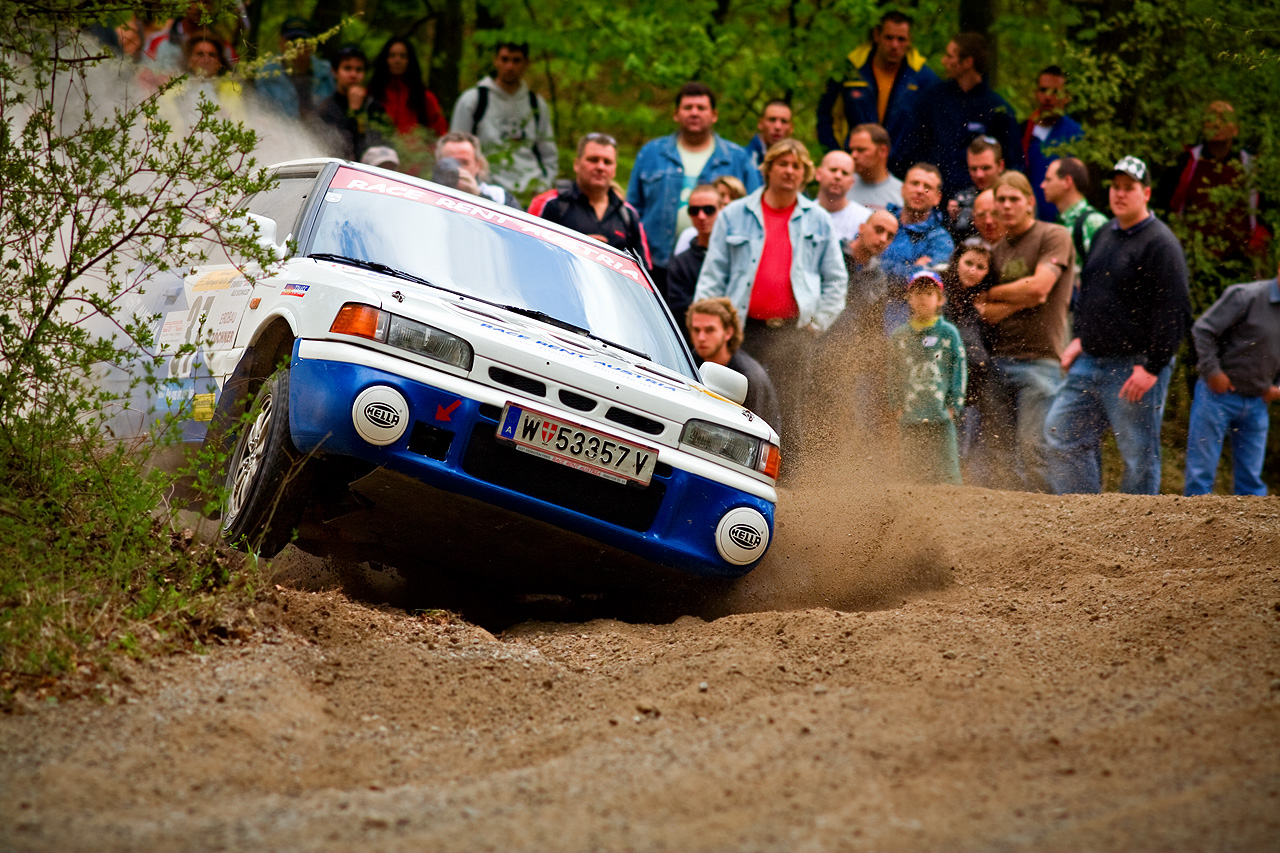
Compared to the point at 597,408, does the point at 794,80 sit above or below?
above

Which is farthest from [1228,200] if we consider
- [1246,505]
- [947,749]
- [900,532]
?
[947,749]

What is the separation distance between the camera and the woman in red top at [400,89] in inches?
551

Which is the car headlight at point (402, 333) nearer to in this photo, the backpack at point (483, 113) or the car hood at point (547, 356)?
the car hood at point (547, 356)

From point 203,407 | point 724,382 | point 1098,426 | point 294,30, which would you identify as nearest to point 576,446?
point 724,382

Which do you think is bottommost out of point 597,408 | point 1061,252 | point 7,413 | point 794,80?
point 7,413

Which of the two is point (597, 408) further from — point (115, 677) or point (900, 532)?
point (900, 532)

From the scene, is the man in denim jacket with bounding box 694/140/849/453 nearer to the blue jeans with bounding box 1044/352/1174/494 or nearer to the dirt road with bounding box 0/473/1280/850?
the blue jeans with bounding box 1044/352/1174/494

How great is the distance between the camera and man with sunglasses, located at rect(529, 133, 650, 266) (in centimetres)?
1041

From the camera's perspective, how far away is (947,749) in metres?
4.04

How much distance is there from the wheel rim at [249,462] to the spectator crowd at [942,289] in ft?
11.8

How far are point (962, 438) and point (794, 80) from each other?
723 cm

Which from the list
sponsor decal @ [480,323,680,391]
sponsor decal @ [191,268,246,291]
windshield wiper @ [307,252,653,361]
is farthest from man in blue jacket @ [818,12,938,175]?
sponsor decal @ [191,268,246,291]

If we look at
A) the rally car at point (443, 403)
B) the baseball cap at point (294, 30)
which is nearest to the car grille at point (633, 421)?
the rally car at point (443, 403)

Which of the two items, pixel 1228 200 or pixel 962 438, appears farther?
pixel 1228 200
